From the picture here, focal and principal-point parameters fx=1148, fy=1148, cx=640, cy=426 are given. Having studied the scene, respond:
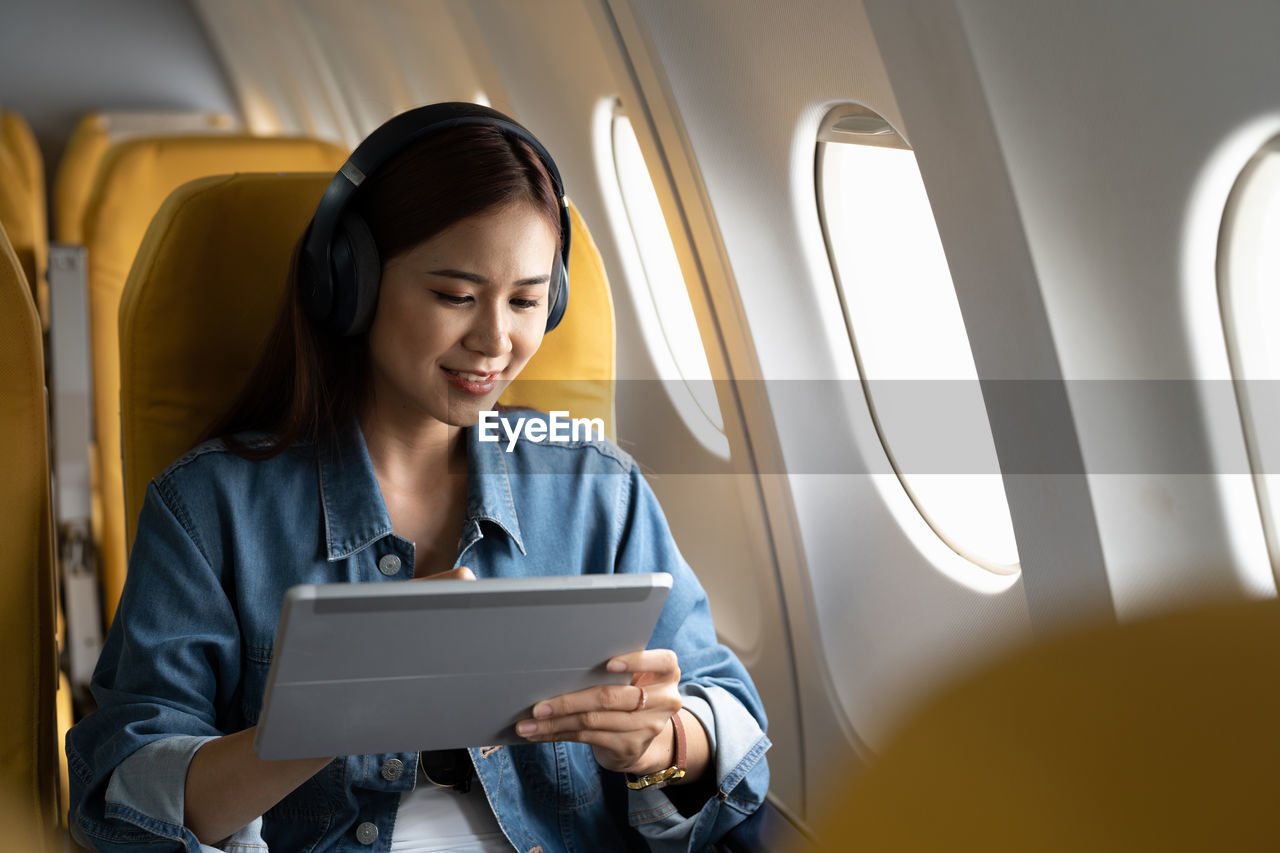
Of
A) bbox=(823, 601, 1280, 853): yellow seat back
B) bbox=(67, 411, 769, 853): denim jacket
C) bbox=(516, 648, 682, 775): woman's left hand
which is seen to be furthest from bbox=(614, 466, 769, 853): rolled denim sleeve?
bbox=(823, 601, 1280, 853): yellow seat back

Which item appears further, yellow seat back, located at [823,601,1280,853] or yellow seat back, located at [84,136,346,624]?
yellow seat back, located at [84,136,346,624]

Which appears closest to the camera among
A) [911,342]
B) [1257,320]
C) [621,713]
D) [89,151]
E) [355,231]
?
[621,713]

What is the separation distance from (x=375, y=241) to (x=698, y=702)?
681 mm

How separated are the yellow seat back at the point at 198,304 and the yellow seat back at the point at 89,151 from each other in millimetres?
1185

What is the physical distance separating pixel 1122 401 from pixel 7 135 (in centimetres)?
648

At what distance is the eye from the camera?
139 cm

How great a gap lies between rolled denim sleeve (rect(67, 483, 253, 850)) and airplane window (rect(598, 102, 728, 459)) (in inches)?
57.5

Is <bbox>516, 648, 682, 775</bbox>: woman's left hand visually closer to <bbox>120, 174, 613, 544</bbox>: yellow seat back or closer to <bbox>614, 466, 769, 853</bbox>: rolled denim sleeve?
<bbox>614, 466, 769, 853</bbox>: rolled denim sleeve

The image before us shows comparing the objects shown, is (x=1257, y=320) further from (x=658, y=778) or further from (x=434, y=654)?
(x=434, y=654)

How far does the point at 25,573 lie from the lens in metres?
1.30

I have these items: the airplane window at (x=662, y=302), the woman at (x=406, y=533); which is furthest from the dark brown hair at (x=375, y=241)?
the airplane window at (x=662, y=302)

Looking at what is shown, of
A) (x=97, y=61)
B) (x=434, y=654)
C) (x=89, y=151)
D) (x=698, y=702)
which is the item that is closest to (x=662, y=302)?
(x=698, y=702)

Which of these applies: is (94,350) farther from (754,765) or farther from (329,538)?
(754,765)

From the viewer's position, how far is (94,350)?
8.09ft
